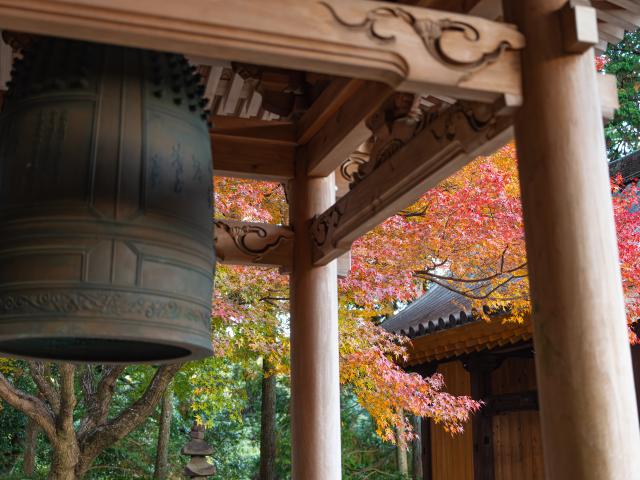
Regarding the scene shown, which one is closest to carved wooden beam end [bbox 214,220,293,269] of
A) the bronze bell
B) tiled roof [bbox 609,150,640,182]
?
the bronze bell

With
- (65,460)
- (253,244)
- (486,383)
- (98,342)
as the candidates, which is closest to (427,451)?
(486,383)

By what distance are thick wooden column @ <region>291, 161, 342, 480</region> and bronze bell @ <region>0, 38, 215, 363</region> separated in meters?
1.39

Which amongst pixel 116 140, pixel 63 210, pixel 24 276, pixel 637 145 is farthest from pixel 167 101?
pixel 637 145

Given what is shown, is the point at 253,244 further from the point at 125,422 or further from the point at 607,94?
the point at 125,422

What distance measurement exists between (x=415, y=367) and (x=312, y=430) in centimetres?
692

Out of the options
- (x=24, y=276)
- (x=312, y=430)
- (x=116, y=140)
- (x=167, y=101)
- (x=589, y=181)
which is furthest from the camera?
(x=312, y=430)

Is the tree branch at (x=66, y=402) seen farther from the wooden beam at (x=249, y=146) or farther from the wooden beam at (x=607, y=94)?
the wooden beam at (x=607, y=94)

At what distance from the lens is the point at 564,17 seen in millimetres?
2277

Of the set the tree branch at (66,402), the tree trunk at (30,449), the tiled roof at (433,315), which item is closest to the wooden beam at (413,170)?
the tiled roof at (433,315)

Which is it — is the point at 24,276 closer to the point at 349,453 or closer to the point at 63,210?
the point at 63,210

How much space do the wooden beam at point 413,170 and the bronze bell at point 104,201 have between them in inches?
33.4

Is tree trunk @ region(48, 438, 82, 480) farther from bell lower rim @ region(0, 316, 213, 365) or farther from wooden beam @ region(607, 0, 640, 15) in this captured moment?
wooden beam @ region(607, 0, 640, 15)

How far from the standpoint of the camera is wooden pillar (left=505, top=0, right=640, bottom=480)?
6.61ft

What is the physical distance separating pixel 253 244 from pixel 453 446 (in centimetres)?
656
